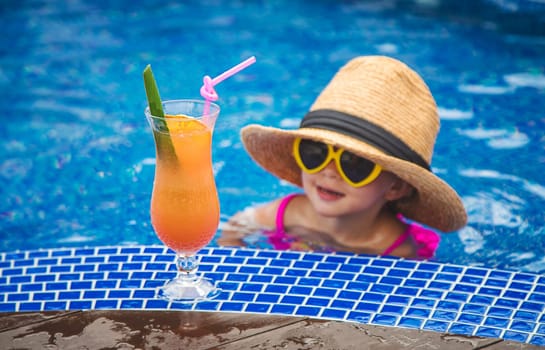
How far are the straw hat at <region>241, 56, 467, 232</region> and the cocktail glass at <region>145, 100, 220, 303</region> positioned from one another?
1110 mm

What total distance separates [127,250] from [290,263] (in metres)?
0.66

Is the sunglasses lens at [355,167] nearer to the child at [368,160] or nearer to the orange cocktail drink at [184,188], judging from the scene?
the child at [368,160]

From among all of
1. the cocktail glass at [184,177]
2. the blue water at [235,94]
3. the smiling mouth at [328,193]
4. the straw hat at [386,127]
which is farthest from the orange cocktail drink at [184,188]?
the blue water at [235,94]

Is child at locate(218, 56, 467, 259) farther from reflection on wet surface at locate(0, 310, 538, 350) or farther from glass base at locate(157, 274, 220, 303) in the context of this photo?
reflection on wet surface at locate(0, 310, 538, 350)

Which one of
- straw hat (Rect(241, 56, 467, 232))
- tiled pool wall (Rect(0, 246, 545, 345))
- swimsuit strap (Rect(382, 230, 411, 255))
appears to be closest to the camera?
tiled pool wall (Rect(0, 246, 545, 345))

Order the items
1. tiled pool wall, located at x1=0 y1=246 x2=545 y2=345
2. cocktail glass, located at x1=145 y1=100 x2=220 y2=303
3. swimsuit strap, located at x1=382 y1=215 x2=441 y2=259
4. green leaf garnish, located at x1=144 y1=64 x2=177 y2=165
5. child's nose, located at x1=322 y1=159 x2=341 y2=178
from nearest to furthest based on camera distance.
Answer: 1. green leaf garnish, located at x1=144 y1=64 x2=177 y2=165
2. cocktail glass, located at x1=145 y1=100 x2=220 y2=303
3. tiled pool wall, located at x1=0 y1=246 x2=545 y2=345
4. child's nose, located at x1=322 y1=159 x2=341 y2=178
5. swimsuit strap, located at x1=382 y1=215 x2=441 y2=259

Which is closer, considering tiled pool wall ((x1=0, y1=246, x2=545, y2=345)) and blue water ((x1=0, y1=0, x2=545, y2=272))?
tiled pool wall ((x1=0, y1=246, x2=545, y2=345))

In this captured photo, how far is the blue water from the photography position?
5262mm

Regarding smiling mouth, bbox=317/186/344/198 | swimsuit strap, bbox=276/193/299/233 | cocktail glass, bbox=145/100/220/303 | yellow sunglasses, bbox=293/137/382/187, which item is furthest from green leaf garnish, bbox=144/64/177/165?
swimsuit strap, bbox=276/193/299/233

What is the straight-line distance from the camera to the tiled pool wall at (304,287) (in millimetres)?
2943

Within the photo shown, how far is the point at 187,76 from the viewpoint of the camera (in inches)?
290

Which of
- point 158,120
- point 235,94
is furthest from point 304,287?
point 235,94

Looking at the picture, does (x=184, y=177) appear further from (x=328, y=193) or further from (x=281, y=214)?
(x=281, y=214)

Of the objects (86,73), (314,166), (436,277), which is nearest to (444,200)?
(314,166)
